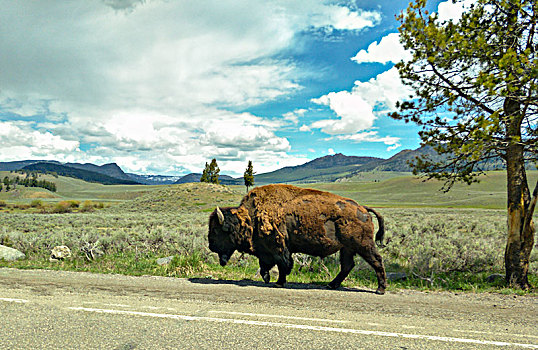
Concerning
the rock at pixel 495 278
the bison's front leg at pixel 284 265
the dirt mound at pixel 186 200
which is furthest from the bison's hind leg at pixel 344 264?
the dirt mound at pixel 186 200

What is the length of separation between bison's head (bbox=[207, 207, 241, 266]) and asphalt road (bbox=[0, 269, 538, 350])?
89 cm

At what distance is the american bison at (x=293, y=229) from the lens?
25.2 ft

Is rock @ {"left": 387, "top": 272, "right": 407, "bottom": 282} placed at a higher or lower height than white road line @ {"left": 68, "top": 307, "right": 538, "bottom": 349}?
lower

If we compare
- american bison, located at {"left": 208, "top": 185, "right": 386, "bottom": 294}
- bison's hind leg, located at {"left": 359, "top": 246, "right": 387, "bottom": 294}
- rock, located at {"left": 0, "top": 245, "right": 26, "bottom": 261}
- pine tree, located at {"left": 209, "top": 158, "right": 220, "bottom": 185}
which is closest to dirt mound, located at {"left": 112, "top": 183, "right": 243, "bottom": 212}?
pine tree, located at {"left": 209, "top": 158, "right": 220, "bottom": 185}

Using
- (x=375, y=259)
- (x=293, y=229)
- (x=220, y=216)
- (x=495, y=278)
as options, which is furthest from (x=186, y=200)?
(x=375, y=259)

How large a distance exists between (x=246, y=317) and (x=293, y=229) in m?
2.70

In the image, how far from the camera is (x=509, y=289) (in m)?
8.43

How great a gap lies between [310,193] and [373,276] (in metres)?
3.81

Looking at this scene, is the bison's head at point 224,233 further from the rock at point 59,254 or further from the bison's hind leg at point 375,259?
the rock at point 59,254

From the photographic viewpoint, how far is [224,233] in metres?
8.29

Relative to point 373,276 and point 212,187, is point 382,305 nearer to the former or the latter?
point 373,276

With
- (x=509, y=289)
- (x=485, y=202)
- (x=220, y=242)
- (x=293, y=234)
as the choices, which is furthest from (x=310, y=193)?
(x=485, y=202)

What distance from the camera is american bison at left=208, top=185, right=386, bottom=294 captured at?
7.67 m

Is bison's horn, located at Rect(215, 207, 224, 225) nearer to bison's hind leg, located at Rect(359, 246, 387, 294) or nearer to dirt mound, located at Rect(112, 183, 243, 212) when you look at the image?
bison's hind leg, located at Rect(359, 246, 387, 294)
